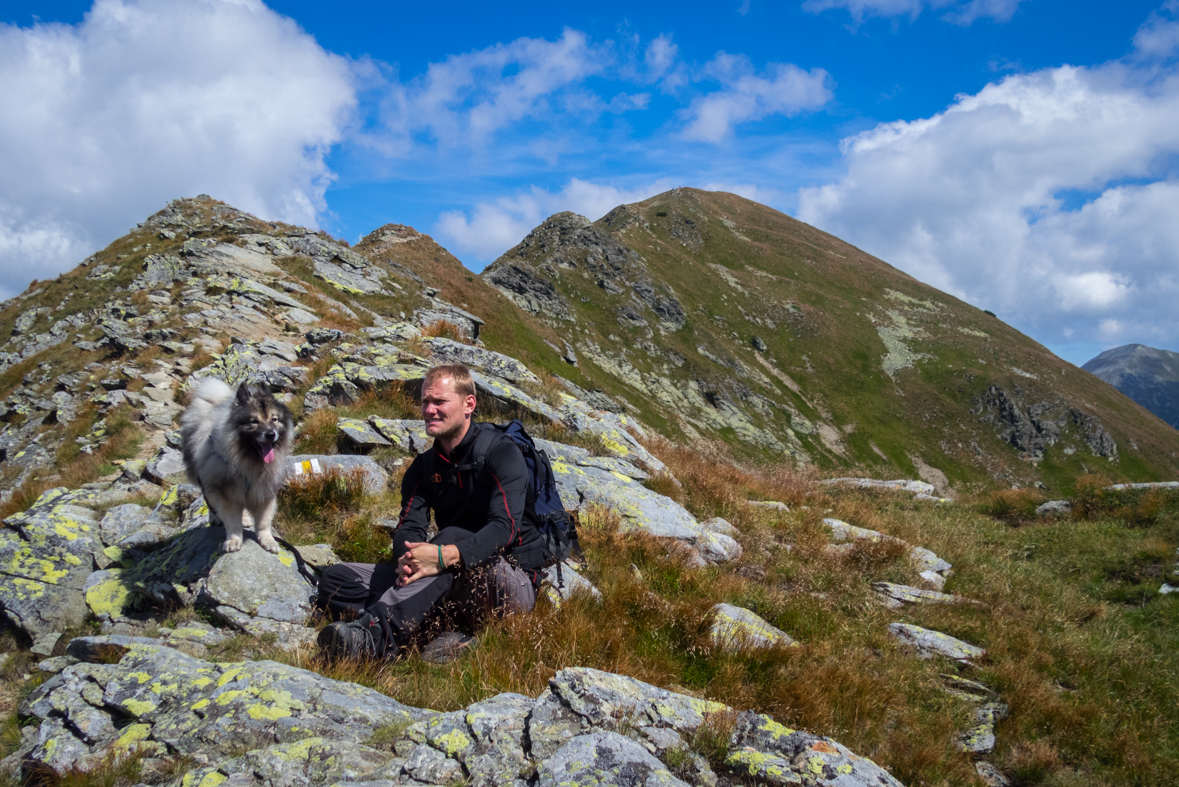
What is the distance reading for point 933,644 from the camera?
5617mm

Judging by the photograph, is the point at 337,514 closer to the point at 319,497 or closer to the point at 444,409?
the point at 319,497

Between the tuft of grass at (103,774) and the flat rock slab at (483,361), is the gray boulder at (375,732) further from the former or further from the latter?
the flat rock slab at (483,361)

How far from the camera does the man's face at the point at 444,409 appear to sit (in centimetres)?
478

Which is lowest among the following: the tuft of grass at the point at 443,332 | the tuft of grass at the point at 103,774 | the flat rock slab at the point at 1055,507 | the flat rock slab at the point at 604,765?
the tuft of grass at the point at 103,774

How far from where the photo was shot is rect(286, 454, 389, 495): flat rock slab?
6.75 m

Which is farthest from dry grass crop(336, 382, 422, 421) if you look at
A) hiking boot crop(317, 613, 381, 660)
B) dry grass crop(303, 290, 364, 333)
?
dry grass crop(303, 290, 364, 333)

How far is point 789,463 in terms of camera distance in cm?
1503

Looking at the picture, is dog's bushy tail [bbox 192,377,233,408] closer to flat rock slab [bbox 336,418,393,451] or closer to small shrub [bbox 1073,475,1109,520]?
flat rock slab [bbox 336,418,393,451]

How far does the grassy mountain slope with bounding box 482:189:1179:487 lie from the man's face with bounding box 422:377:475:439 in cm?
5375

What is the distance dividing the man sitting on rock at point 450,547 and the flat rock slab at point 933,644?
4079mm

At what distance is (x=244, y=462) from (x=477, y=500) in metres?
2.65

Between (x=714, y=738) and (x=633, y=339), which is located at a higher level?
(x=633, y=339)

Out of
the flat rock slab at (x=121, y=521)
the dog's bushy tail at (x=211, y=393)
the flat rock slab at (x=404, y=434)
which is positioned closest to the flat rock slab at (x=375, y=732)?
the dog's bushy tail at (x=211, y=393)

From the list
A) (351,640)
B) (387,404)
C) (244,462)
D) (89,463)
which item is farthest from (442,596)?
(89,463)
